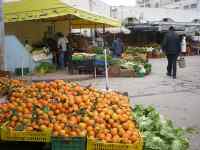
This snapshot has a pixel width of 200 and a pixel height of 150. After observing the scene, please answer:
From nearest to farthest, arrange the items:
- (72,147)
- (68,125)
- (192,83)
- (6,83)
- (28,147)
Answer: (72,147) → (68,125) → (28,147) → (6,83) → (192,83)

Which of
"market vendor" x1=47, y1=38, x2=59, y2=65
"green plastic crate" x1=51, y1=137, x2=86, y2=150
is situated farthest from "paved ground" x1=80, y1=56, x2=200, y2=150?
"market vendor" x1=47, y1=38, x2=59, y2=65

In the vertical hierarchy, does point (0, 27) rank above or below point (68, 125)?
above

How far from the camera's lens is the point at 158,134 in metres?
6.06

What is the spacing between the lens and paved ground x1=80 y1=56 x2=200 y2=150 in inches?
374

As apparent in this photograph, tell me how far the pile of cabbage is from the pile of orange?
0.68 feet

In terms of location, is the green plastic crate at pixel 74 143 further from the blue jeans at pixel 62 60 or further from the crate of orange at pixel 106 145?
the blue jeans at pixel 62 60

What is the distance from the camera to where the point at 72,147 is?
5133 millimetres

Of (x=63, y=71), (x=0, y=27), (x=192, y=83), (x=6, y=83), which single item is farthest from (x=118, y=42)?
(x=6, y=83)

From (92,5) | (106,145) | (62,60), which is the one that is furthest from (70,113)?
(92,5)

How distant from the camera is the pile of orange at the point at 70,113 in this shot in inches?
215

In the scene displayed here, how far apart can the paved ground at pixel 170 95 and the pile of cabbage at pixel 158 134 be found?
971 millimetres

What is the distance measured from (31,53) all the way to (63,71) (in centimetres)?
147

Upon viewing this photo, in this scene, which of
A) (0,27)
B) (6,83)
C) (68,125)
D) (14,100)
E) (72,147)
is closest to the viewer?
(72,147)

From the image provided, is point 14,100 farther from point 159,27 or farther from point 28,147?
point 159,27
